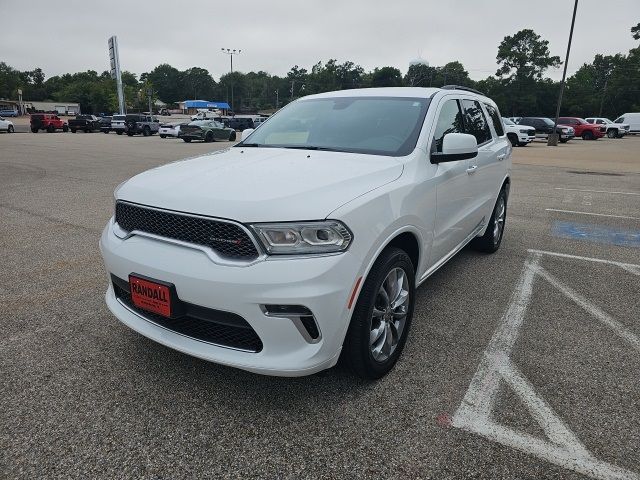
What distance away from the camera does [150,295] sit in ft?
8.13

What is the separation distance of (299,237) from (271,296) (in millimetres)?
318

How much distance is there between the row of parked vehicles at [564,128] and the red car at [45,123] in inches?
1415

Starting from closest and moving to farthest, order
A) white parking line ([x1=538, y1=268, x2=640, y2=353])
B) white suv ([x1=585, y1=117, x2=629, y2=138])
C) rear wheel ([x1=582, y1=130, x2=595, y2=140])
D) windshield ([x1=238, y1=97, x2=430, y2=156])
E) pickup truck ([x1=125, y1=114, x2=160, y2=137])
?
windshield ([x1=238, y1=97, x2=430, y2=156]) → white parking line ([x1=538, y1=268, x2=640, y2=353]) → pickup truck ([x1=125, y1=114, x2=160, y2=137]) → rear wheel ([x1=582, y1=130, x2=595, y2=140]) → white suv ([x1=585, y1=117, x2=629, y2=138])

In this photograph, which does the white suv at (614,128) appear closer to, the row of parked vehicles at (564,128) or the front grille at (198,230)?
the row of parked vehicles at (564,128)

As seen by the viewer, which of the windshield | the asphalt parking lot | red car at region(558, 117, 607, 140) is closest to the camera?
the asphalt parking lot

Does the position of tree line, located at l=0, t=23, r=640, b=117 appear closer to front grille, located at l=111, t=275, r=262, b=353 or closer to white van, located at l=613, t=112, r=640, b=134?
white van, located at l=613, t=112, r=640, b=134

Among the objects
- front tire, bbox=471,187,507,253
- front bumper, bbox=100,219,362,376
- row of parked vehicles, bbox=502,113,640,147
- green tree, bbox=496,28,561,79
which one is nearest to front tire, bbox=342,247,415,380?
front bumper, bbox=100,219,362,376

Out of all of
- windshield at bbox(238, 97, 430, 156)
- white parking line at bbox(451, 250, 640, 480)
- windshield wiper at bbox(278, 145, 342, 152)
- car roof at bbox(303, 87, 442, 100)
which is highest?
car roof at bbox(303, 87, 442, 100)

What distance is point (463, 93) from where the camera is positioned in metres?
4.41

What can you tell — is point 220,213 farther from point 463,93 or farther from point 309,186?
point 463,93

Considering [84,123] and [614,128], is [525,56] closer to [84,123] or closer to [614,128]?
[614,128]

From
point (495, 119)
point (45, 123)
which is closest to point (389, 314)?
point (495, 119)

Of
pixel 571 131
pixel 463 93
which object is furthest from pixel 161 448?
pixel 571 131

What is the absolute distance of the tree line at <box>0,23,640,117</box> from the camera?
7494 centimetres
